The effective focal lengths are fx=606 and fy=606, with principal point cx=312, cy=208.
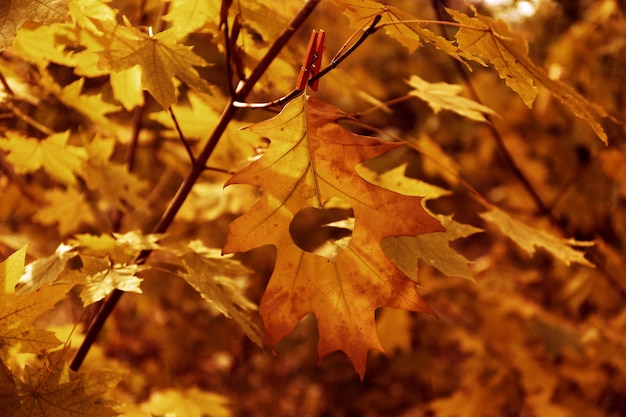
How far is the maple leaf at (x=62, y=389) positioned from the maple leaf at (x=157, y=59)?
1.79 ft

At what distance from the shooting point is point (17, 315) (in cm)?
112

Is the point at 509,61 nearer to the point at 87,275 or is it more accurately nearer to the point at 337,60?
the point at 337,60

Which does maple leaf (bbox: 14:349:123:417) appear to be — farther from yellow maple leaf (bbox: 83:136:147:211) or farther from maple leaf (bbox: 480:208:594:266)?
maple leaf (bbox: 480:208:594:266)

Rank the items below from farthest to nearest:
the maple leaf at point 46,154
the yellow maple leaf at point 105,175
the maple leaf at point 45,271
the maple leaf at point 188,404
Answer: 1. the maple leaf at point 188,404
2. the yellow maple leaf at point 105,175
3. the maple leaf at point 46,154
4. the maple leaf at point 45,271

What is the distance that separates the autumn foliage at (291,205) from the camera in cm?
108

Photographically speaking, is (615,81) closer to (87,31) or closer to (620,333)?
(620,333)

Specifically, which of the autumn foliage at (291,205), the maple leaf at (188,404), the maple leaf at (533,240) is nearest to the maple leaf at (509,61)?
the autumn foliage at (291,205)

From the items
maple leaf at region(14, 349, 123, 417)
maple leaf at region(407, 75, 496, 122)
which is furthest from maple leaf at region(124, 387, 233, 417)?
maple leaf at region(407, 75, 496, 122)

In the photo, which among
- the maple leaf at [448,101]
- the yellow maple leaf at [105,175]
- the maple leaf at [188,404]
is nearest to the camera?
the maple leaf at [448,101]

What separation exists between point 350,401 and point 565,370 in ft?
4.01

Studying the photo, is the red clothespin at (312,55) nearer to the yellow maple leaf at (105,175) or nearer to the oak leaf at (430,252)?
the oak leaf at (430,252)

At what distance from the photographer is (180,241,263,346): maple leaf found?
1.21 meters

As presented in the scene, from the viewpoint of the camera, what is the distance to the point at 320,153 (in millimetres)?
1103

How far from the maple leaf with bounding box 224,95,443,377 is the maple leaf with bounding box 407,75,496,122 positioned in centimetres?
54
